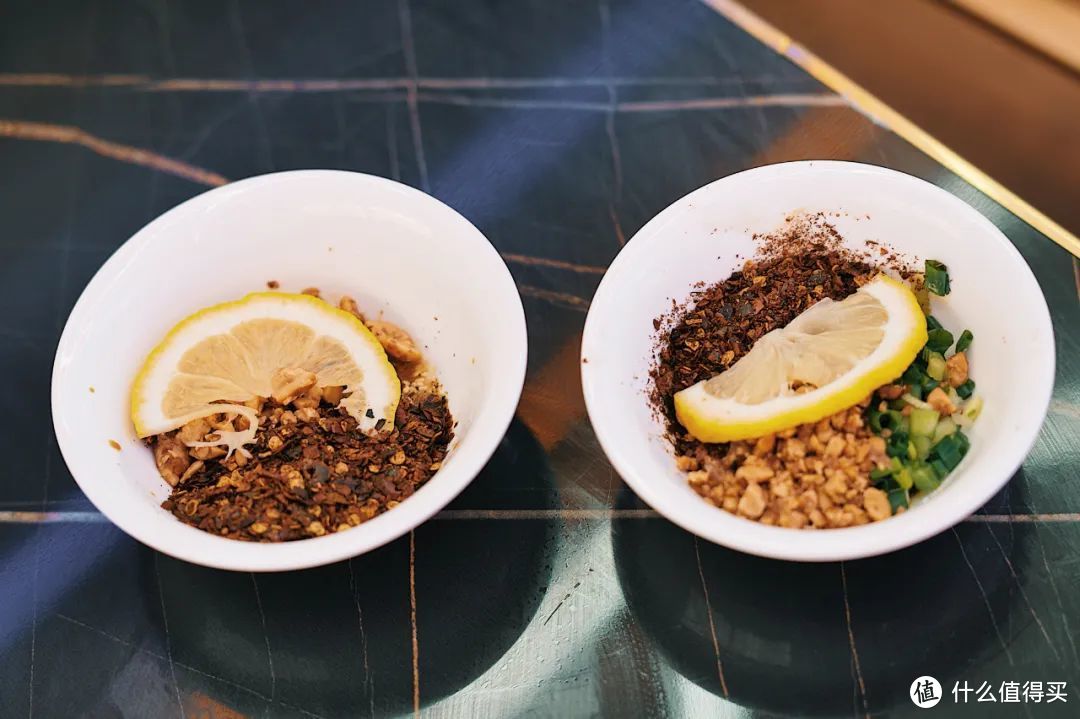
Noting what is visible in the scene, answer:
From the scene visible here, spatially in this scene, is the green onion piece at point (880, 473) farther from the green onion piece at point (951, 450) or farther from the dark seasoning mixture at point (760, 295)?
the dark seasoning mixture at point (760, 295)

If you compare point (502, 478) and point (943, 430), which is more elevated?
point (943, 430)

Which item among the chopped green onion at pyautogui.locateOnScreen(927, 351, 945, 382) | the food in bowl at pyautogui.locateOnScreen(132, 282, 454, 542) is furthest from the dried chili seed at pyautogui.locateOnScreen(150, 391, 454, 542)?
the chopped green onion at pyautogui.locateOnScreen(927, 351, 945, 382)

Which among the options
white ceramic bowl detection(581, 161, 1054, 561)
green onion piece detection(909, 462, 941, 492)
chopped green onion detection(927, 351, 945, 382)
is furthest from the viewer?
chopped green onion detection(927, 351, 945, 382)

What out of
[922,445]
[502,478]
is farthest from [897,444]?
[502,478]

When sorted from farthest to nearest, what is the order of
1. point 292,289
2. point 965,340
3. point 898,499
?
point 292,289
point 965,340
point 898,499

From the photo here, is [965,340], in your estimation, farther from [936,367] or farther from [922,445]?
[922,445]

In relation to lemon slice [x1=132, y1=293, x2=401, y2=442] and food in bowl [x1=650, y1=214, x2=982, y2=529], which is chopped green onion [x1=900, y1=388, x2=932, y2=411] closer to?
food in bowl [x1=650, y1=214, x2=982, y2=529]

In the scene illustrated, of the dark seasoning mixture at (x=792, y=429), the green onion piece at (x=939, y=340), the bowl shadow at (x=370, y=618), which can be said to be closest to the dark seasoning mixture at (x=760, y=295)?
the dark seasoning mixture at (x=792, y=429)
